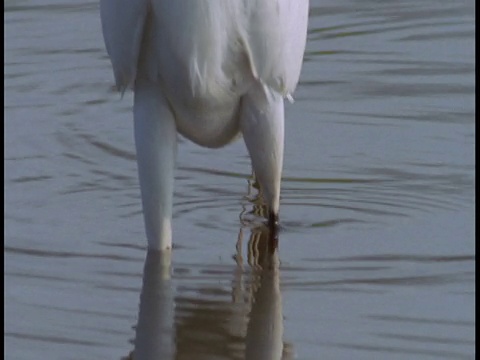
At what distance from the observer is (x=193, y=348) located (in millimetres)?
5191

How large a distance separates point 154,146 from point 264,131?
0.41 meters

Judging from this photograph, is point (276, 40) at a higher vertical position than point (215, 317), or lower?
higher

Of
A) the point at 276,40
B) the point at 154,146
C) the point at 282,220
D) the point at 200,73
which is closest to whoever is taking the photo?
the point at 200,73

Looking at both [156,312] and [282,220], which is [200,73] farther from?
[282,220]

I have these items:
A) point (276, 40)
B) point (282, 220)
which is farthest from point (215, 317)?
point (282, 220)

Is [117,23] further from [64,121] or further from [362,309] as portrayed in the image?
[64,121]

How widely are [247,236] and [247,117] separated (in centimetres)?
83

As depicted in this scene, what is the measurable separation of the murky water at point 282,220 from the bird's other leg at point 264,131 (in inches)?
14.7

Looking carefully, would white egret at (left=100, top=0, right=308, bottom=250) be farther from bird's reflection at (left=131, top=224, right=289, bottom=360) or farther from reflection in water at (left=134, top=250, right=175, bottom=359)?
bird's reflection at (left=131, top=224, right=289, bottom=360)

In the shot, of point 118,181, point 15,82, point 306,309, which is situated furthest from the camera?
point 15,82

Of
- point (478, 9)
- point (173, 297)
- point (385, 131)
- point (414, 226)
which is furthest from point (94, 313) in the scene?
point (478, 9)

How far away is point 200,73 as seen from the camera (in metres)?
5.45

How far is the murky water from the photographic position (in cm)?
534

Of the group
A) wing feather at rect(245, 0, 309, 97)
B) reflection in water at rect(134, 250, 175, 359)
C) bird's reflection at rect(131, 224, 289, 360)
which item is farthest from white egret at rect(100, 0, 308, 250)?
bird's reflection at rect(131, 224, 289, 360)
